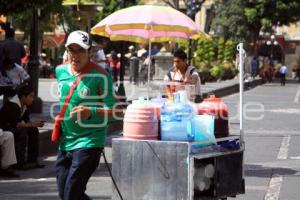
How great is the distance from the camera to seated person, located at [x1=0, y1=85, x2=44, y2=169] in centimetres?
1164

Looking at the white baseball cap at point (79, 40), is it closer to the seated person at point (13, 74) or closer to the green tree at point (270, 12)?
the seated person at point (13, 74)

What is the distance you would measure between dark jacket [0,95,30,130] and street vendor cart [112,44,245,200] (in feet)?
16.9

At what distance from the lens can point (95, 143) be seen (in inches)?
262

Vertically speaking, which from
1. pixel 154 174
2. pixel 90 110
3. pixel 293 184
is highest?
pixel 90 110

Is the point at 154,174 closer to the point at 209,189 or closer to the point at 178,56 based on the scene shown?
the point at 209,189

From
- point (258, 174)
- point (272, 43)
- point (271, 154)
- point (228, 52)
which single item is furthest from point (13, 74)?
point (272, 43)

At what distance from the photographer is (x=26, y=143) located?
39.8ft

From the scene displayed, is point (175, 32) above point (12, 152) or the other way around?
above

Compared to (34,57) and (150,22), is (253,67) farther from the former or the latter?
(150,22)

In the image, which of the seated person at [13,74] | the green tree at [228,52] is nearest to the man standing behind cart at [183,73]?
the seated person at [13,74]

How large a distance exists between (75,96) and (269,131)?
12.0m

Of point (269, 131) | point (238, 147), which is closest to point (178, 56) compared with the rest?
point (238, 147)

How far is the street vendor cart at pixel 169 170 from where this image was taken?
6.46m

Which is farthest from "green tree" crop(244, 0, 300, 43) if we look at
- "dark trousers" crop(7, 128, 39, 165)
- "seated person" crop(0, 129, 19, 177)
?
"seated person" crop(0, 129, 19, 177)
